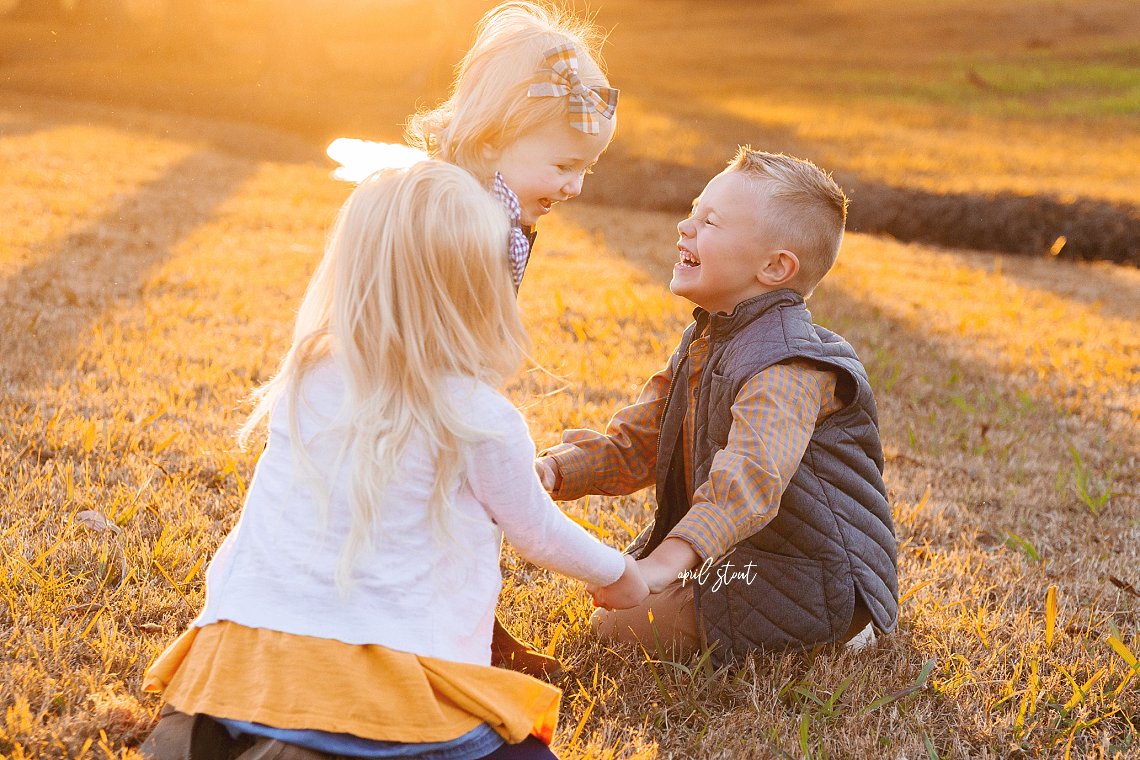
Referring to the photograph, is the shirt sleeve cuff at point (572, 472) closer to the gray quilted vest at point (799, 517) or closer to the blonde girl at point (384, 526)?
the gray quilted vest at point (799, 517)

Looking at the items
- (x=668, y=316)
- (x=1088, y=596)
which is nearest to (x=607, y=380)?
(x=668, y=316)

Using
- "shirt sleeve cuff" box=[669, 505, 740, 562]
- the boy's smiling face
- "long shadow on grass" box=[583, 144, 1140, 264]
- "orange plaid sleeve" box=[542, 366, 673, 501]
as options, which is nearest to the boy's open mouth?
the boy's smiling face

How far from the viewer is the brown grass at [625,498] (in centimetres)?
227

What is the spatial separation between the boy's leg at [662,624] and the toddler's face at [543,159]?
1042 millimetres

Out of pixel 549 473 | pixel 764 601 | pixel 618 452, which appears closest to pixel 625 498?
pixel 618 452

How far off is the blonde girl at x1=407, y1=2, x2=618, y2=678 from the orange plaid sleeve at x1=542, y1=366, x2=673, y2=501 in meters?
0.46

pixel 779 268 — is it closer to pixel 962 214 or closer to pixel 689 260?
pixel 689 260

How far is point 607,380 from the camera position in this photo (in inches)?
192

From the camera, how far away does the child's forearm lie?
2.11m

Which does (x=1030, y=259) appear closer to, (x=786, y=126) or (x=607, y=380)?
(x=786, y=126)

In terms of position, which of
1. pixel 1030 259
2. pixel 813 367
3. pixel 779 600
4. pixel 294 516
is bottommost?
pixel 1030 259

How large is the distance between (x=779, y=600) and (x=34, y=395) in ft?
9.79

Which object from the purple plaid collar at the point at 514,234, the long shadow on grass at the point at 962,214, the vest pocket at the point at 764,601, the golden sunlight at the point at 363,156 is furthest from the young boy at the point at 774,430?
the long shadow on grass at the point at 962,214

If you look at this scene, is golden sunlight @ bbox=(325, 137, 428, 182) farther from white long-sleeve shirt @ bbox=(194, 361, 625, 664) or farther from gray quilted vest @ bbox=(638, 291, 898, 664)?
gray quilted vest @ bbox=(638, 291, 898, 664)
